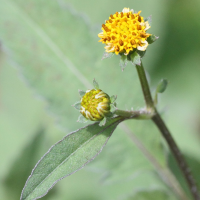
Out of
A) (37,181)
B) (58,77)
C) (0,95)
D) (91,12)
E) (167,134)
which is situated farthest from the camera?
(0,95)

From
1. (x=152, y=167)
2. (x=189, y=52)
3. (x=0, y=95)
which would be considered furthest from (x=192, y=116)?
(x=0, y=95)

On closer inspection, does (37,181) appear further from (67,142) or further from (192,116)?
(192,116)

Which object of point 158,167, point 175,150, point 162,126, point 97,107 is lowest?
point 158,167

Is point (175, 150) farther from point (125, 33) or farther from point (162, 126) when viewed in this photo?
point (125, 33)

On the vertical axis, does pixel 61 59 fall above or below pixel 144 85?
above

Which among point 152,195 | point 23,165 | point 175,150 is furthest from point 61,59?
point 152,195

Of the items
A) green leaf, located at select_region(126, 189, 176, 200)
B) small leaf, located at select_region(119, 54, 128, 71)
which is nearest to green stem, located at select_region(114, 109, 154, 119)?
small leaf, located at select_region(119, 54, 128, 71)
